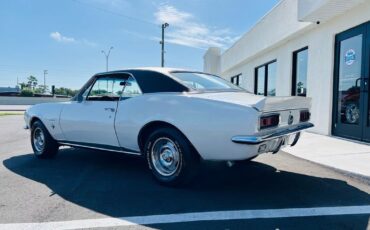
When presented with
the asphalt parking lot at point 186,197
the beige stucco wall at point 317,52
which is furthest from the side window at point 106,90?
the beige stucco wall at point 317,52

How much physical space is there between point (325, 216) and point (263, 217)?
23.9 inches

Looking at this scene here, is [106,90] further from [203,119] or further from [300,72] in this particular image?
[300,72]

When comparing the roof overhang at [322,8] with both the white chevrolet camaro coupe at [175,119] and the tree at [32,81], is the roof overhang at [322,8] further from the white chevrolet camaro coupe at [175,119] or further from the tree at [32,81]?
the tree at [32,81]

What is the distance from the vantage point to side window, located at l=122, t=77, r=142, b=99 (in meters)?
4.83

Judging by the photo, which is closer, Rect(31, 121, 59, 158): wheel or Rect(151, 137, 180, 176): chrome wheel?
Rect(151, 137, 180, 176): chrome wheel

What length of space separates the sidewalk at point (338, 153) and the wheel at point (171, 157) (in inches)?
96.0

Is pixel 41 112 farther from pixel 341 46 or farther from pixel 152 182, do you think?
pixel 341 46

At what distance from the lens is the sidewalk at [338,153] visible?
5.24 m

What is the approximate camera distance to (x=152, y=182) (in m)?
4.68

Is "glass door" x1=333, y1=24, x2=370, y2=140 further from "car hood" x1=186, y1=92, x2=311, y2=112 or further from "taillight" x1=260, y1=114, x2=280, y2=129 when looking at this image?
"taillight" x1=260, y1=114, x2=280, y2=129

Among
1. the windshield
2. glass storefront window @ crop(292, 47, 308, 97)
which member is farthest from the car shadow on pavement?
glass storefront window @ crop(292, 47, 308, 97)

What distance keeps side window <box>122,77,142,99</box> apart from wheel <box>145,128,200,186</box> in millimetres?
699

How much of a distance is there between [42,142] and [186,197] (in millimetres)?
3544

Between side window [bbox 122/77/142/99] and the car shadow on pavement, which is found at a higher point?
side window [bbox 122/77/142/99]
